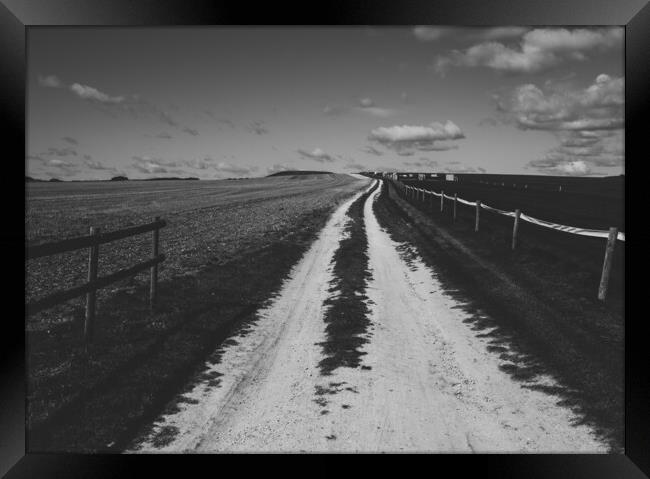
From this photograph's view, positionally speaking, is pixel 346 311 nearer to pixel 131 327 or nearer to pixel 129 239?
pixel 131 327

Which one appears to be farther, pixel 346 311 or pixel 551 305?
pixel 551 305

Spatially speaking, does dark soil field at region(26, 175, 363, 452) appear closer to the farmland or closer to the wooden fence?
the farmland

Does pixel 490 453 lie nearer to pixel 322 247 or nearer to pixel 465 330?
pixel 465 330

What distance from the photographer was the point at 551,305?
345 inches

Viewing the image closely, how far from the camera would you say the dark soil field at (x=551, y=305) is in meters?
5.70

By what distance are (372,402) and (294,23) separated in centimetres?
521

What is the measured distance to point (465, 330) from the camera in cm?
754

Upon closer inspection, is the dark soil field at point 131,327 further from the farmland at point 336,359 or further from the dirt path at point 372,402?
the dirt path at point 372,402

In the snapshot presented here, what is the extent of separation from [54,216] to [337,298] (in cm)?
2431

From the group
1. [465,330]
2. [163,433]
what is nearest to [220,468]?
[163,433]

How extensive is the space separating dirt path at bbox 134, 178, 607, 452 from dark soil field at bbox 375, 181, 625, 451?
0.44 metres

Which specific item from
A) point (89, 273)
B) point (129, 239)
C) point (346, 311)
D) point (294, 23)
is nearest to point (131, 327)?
point (89, 273)

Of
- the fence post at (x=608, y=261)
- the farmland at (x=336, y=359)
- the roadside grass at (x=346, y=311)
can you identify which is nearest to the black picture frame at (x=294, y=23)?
the farmland at (x=336, y=359)

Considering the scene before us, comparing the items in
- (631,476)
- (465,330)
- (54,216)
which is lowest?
(631,476)
